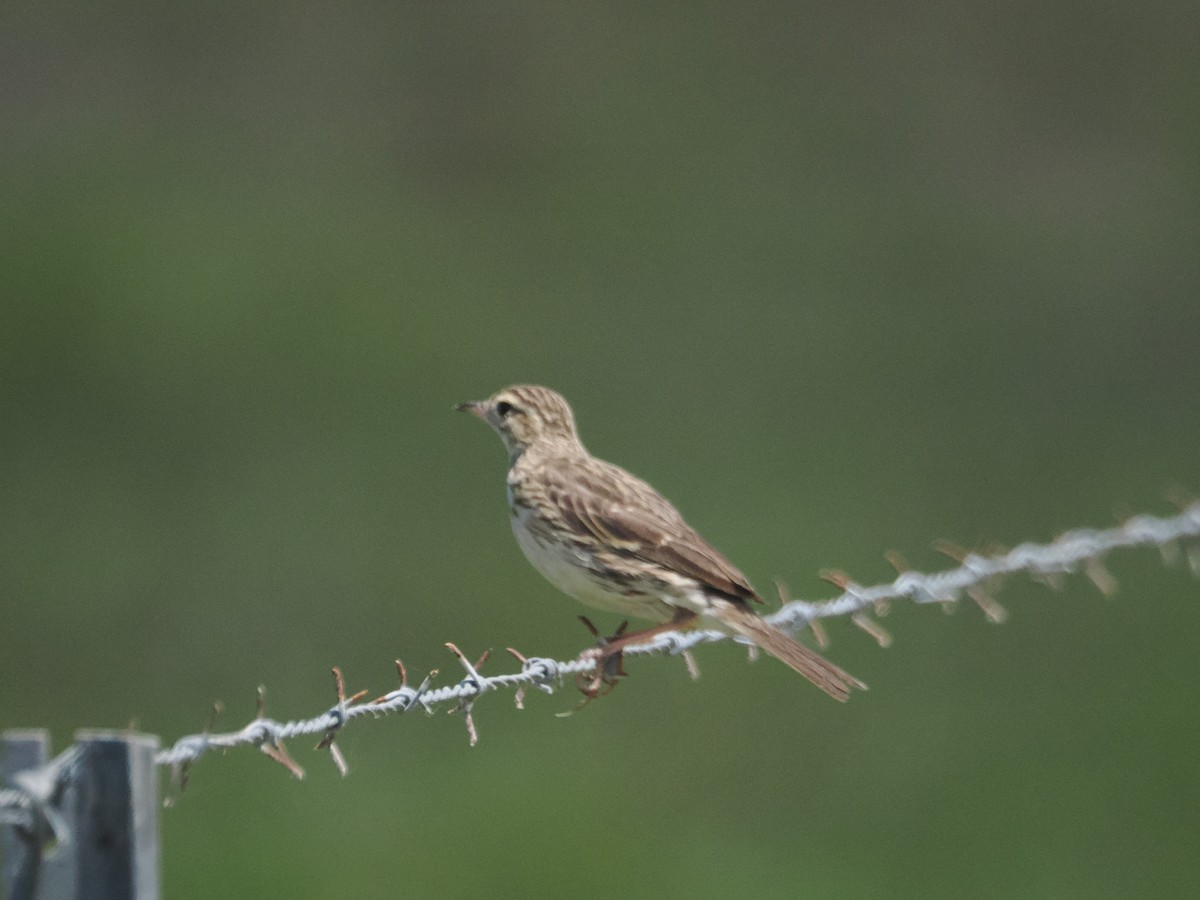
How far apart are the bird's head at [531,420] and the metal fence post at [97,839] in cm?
428

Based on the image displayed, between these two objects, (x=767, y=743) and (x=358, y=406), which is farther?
(x=358, y=406)

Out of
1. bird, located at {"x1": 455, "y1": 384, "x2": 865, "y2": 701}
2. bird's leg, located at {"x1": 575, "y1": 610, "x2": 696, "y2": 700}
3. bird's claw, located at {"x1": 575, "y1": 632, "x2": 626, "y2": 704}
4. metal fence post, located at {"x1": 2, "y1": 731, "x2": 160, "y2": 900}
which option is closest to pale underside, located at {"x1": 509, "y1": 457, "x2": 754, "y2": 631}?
A: bird, located at {"x1": 455, "y1": 384, "x2": 865, "y2": 701}

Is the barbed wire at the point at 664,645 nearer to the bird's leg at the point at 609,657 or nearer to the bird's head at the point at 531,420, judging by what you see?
the bird's leg at the point at 609,657

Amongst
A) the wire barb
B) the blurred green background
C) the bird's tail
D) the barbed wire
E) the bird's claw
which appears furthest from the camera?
the blurred green background

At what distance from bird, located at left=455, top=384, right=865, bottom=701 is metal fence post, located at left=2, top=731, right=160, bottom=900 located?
119 inches

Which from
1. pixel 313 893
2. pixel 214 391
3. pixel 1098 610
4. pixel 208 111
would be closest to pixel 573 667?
pixel 313 893

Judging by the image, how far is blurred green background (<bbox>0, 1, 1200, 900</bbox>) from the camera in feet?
47.7

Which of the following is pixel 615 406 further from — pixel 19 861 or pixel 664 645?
pixel 19 861

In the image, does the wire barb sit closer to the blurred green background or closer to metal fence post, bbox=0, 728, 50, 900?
metal fence post, bbox=0, 728, 50, 900

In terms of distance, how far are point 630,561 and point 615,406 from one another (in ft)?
43.5

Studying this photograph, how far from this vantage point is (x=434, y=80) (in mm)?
26422

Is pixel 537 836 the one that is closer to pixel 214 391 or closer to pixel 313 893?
pixel 313 893

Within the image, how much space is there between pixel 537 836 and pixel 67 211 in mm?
12623

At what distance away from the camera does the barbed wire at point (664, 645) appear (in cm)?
374
